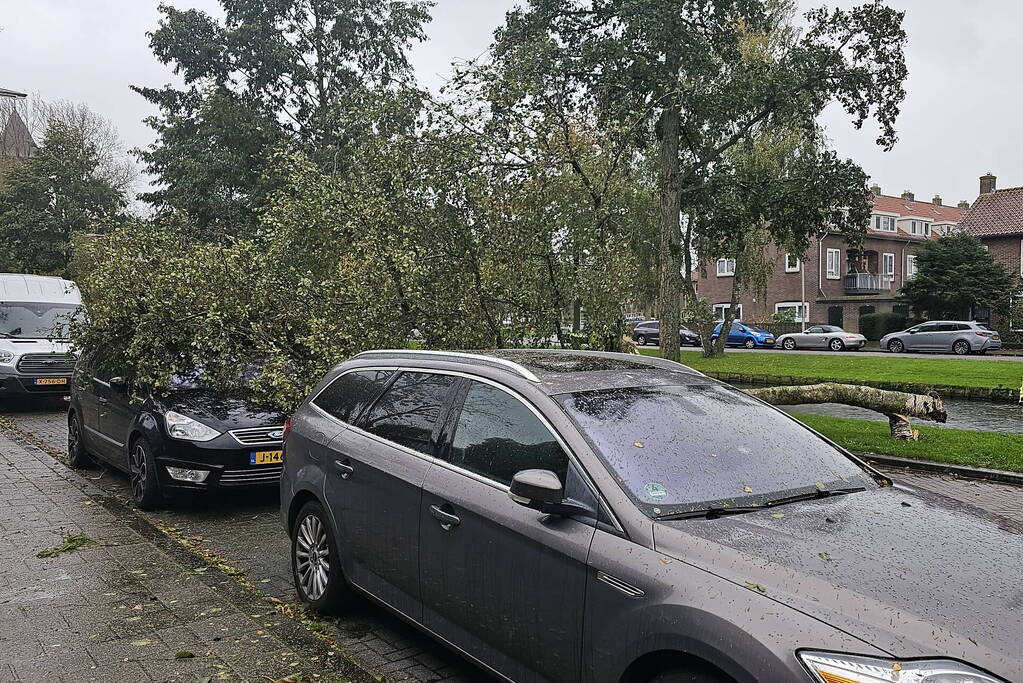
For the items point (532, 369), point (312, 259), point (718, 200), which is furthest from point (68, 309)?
point (532, 369)

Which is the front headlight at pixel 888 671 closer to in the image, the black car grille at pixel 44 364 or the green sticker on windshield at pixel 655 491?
the green sticker on windshield at pixel 655 491

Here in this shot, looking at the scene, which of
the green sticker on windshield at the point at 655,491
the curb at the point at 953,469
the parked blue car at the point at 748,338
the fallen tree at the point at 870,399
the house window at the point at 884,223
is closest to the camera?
the green sticker on windshield at the point at 655,491

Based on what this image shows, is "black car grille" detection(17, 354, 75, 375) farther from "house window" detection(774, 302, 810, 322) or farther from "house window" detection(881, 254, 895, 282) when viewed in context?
"house window" detection(881, 254, 895, 282)

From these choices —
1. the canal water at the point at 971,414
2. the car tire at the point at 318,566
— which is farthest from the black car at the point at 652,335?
the car tire at the point at 318,566

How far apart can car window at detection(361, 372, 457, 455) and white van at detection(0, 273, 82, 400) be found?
11.9 metres

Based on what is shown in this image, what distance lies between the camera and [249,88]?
124 ft

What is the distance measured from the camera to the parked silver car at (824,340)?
45219 millimetres

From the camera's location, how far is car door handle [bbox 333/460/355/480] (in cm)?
493

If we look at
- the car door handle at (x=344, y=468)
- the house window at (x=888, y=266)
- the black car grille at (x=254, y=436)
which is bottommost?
the black car grille at (x=254, y=436)

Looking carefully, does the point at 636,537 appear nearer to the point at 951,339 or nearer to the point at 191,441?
the point at 191,441

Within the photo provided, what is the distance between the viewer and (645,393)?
165 inches

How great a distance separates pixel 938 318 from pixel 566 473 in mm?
50404

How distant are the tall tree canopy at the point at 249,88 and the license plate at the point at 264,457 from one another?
28.1 metres

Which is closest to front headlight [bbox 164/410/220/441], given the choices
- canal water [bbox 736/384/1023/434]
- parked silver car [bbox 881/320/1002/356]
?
canal water [bbox 736/384/1023/434]
